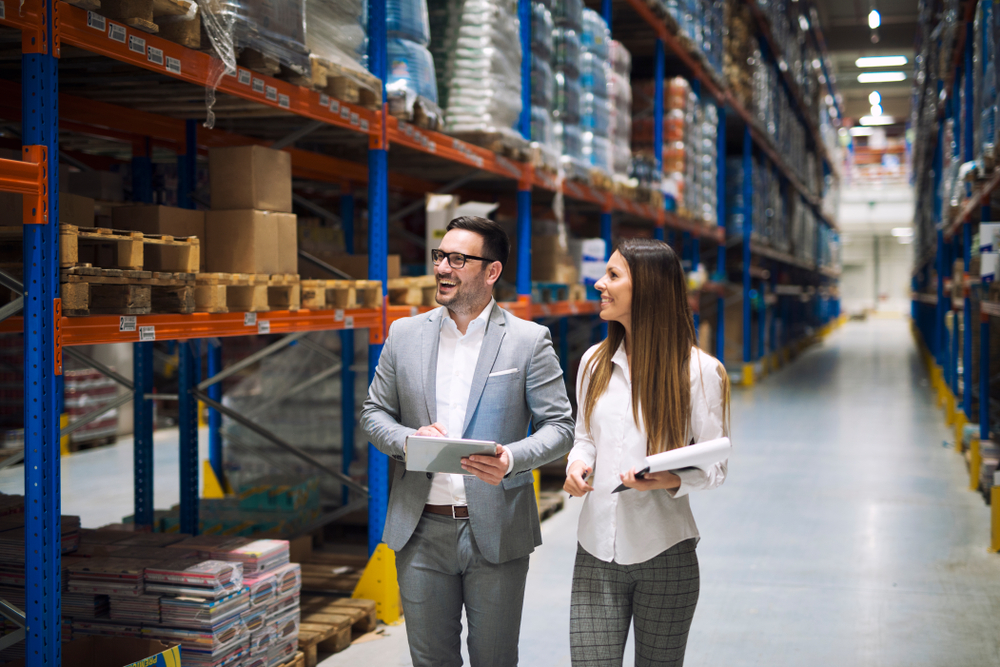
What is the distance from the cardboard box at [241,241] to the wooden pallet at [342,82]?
613mm

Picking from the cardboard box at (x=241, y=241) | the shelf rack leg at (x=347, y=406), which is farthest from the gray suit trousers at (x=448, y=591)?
the shelf rack leg at (x=347, y=406)

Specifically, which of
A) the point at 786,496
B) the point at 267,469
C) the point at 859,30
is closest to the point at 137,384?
the point at 267,469

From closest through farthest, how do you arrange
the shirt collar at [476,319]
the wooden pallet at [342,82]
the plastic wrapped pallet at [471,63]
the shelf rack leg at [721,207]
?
1. the shirt collar at [476,319]
2. the wooden pallet at [342,82]
3. the plastic wrapped pallet at [471,63]
4. the shelf rack leg at [721,207]

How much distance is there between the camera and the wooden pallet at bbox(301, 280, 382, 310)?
13.9 feet

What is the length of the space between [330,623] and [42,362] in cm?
217

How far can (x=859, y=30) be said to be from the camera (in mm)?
27062

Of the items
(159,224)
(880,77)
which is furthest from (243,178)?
(880,77)

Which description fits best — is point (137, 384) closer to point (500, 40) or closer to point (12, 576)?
point (12, 576)

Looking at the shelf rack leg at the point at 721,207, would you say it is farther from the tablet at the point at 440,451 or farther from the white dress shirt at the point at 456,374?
the tablet at the point at 440,451

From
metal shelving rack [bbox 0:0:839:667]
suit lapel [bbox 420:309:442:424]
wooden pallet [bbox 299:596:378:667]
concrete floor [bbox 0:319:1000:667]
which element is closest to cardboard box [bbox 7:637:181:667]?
metal shelving rack [bbox 0:0:839:667]

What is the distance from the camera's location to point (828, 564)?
5.80 m

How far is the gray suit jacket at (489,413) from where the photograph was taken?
262 cm

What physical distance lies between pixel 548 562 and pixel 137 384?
8.92 feet

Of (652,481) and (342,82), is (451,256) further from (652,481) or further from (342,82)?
(342,82)
